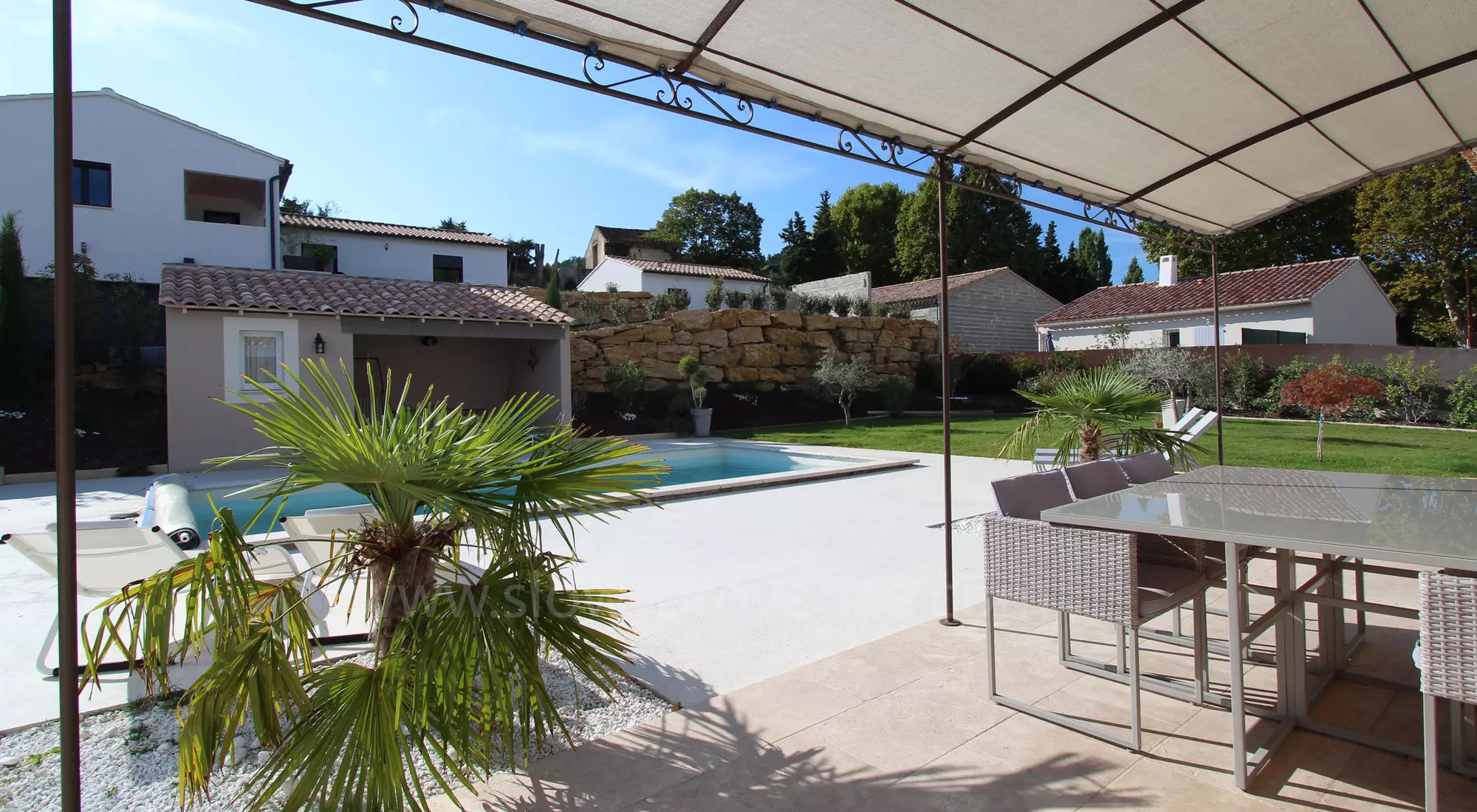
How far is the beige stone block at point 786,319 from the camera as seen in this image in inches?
792

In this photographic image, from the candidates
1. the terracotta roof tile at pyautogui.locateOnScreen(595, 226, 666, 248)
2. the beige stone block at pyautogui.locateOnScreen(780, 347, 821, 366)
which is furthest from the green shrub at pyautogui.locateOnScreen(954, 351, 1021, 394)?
the terracotta roof tile at pyautogui.locateOnScreen(595, 226, 666, 248)

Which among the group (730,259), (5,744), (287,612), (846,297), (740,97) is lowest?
(5,744)

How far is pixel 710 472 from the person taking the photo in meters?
12.9

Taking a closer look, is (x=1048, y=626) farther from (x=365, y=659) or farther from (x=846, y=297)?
(x=846, y=297)

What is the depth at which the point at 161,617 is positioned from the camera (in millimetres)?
1870

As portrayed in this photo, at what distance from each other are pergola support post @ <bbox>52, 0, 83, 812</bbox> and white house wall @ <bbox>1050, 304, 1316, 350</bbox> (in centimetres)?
2363

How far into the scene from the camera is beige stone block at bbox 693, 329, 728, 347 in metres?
19.0

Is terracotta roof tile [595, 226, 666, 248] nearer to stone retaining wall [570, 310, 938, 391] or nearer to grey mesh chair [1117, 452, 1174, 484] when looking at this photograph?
stone retaining wall [570, 310, 938, 391]

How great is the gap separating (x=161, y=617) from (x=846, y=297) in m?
21.5

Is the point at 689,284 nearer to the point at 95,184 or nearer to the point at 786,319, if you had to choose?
the point at 786,319

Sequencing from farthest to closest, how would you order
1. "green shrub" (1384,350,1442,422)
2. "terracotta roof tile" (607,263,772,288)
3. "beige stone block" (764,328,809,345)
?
"terracotta roof tile" (607,263,772,288) → "beige stone block" (764,328,809,345) → "green shrub" (1384,350,1442,422)

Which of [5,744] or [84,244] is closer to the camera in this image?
[5,744]

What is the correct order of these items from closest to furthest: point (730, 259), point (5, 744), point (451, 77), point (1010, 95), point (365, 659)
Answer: point (5, 744)
point (365, 659)
point (1010, 95)
point (451, 77)
point (730, 259)

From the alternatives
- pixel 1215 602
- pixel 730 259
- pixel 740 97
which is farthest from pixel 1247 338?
pixel 730 259
